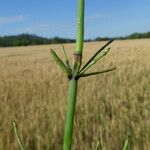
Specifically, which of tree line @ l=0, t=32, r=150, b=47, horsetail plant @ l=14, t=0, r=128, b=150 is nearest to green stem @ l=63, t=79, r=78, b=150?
horsetail plant @ l=14, t=0, r=128, b=150

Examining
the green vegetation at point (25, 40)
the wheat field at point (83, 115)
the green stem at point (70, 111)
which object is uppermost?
the green stem at point (70, 111)

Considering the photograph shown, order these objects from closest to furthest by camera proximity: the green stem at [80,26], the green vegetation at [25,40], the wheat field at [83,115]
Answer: the green stem at [80,26]
the wheat field at [83,115]
the green vegetation at [25,40]

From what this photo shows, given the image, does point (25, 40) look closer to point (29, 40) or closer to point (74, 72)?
point (29, 40)

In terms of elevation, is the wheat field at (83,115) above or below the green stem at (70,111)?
below

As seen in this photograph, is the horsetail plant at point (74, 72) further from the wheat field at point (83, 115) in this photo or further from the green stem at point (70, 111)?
the wheat field at point (83, 115)

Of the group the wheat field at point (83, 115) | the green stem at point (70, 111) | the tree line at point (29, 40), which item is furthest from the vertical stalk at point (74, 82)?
the tree line at point (29, 40)

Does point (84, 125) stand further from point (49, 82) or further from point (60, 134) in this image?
point (49, 82)

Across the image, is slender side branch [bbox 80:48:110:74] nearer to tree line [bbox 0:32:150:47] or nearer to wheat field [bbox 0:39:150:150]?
wheat field [bbox 0:39:150:150]

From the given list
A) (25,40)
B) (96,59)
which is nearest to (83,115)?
(96,59)

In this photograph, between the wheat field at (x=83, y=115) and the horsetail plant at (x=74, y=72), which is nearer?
the horsetail plant at (x=74, y=72)
